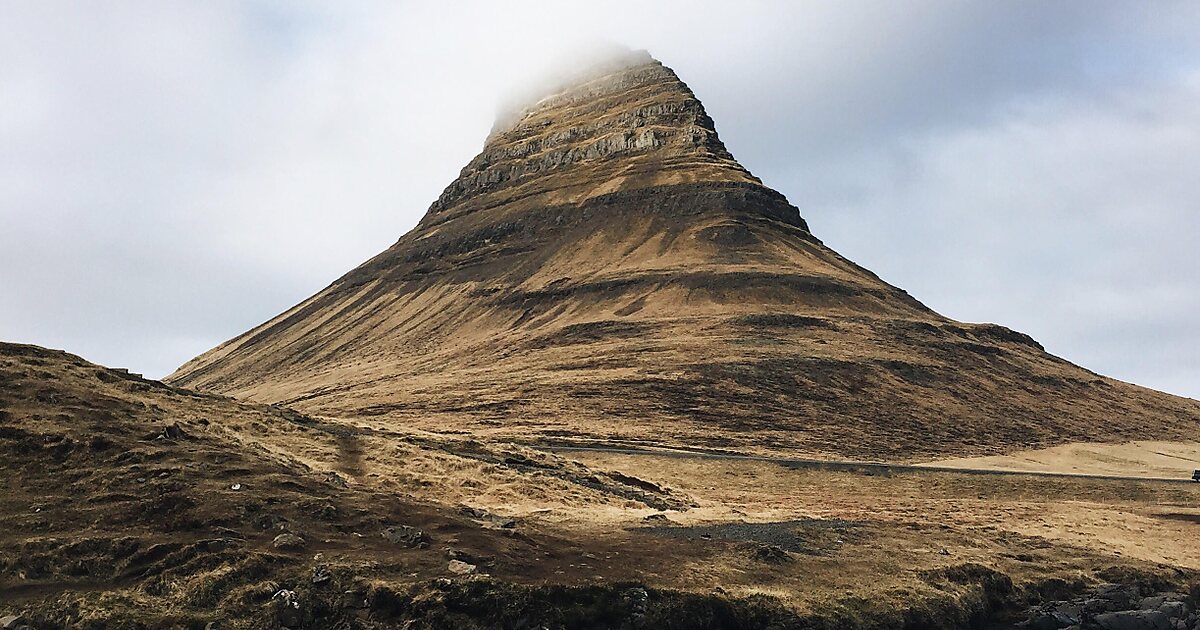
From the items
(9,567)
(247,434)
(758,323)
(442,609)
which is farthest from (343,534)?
(758,323)

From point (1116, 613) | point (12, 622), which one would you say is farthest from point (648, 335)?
point (12, 622)

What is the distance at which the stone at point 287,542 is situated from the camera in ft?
63.8

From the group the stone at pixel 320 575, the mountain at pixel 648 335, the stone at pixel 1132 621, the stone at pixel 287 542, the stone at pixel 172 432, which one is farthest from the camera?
the mountain at pixel 648 335

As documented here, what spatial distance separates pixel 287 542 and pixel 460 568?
3.90 meters

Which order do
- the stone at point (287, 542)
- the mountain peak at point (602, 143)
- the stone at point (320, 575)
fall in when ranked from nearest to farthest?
the stone at point (320, 575), the stone at point (287, 542), the mountain peak at point (602, 143)

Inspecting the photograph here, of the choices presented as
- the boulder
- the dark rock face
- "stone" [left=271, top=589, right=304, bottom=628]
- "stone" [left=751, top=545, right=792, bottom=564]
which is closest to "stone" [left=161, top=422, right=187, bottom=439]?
the boulder

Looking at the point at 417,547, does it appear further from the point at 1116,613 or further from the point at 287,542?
the point at 1116,613

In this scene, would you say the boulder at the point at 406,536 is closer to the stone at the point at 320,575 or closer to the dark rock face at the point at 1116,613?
the stone at the point at 320,575

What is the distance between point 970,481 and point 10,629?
46.9 metres

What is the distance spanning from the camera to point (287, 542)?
19.6 metres

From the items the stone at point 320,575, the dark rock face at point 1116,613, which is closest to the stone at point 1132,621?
the dark rock face at point 1116,613

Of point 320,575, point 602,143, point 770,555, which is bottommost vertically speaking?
point 320,575

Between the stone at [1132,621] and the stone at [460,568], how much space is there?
15959 mm

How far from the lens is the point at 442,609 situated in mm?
17578
